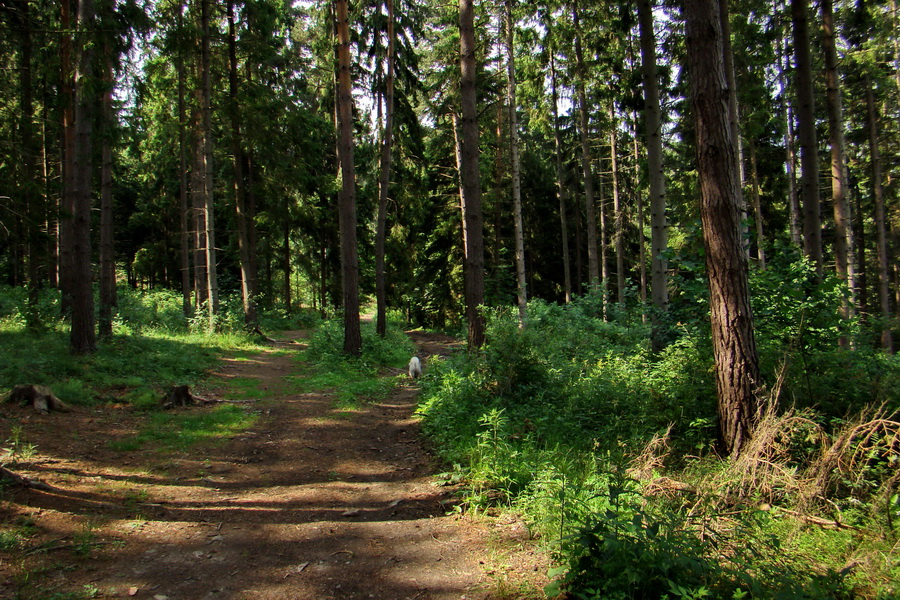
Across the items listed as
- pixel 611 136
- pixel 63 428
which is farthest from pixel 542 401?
pixel 611 136

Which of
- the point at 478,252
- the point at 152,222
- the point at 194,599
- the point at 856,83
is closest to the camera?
Answer: the point at 194,599

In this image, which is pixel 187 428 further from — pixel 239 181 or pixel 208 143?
pixel 239 181

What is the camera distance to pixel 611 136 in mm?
22391

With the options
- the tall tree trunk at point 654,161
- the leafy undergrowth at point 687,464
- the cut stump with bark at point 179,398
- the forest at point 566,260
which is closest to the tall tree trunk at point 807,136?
the forest at point 566,260

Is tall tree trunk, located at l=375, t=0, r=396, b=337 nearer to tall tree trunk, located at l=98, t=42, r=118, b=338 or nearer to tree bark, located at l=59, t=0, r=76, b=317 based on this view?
tall tree trunk, located at l=98, t=42, r=118, b=338

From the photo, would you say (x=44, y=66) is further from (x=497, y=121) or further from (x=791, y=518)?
(x=497, y=121)

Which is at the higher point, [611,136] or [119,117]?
[611,136]

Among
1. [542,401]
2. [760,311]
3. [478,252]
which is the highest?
[478,252]

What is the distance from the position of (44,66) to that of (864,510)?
14.9 meters

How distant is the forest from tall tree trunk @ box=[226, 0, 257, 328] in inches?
3.9

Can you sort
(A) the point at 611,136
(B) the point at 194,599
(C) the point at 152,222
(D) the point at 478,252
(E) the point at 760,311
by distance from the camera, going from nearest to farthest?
(B) the point at 194,599
(E) the point at 760,311
(D) the point at 478,252
(A) the point at 611,136
(C) the point at 152,222

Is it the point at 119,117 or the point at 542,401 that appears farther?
the point at 119,117

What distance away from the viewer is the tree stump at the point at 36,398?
23.6 feet

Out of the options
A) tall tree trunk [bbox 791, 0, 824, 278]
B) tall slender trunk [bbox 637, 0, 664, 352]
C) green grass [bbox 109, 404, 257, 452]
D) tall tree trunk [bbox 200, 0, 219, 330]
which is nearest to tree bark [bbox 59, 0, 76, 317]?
tall tree trunk [bbox 200, 0, 219, 330]
